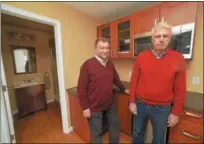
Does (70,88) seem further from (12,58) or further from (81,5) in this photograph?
(12,58)

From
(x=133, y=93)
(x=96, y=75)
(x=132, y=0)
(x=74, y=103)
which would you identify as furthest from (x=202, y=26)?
(x=74, y=103)

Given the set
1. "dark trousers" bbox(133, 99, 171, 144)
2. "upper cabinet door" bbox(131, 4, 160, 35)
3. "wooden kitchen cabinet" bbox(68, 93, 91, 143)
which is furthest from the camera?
"wooden kitchen cabinet" bbox(68, 93, 91, 143)

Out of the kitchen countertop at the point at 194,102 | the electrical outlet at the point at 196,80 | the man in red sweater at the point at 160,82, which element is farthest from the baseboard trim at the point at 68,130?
the electrical outlet at the point at 196,80

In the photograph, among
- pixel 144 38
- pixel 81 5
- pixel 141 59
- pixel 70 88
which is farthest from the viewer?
pixel 70 88

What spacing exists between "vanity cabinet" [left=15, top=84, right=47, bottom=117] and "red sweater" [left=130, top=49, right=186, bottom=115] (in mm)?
2528

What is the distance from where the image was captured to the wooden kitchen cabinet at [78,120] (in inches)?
66.0

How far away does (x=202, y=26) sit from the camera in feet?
4.78

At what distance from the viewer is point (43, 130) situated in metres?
2.08

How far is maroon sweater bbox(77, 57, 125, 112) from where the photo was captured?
1196mm

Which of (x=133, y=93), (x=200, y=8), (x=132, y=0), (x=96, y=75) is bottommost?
(x=133, y=93)

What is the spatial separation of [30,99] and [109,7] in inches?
99.8

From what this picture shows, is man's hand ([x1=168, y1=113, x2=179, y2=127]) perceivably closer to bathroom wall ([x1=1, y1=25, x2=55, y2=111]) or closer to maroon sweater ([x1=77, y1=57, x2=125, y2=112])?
maroon sweater ([x1=77, y1=57, x2=125, y2=112])

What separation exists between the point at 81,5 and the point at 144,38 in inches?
43.2

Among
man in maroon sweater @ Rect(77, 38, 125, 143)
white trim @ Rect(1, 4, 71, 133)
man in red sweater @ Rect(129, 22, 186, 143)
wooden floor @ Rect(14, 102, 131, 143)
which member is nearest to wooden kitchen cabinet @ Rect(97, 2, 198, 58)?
man in red sweater @ Rect(129, 22, 186, 143)
